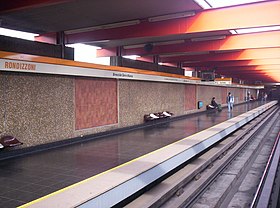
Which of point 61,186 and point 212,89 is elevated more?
point 212,89

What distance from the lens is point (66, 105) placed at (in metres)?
8.01

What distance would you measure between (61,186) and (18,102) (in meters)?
3.12

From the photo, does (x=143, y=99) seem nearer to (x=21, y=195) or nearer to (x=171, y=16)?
(x=171, y=16)

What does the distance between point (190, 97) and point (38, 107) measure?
12.5 m

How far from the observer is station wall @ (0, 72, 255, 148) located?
6445 millimetres

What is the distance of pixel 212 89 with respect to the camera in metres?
23.5

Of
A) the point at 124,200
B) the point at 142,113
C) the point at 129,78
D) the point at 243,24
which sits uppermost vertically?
the point at 243,24

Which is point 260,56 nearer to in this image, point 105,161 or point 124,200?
point 105,161

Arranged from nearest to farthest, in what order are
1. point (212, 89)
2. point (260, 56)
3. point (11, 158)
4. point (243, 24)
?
point (11, 158) → point (243, 24) → point (260, 56) → point (212, 89)

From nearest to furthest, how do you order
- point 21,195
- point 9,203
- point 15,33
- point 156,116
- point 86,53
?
point 9,203, point 21,195, point 15,33, point 86,53, point 156,116

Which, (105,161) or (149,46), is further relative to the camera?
(149,46)

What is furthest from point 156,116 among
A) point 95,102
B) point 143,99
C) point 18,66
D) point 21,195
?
point 21,195

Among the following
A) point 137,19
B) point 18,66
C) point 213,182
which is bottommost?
point 213,182

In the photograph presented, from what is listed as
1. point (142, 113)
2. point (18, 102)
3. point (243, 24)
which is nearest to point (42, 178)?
point (18, 102)
